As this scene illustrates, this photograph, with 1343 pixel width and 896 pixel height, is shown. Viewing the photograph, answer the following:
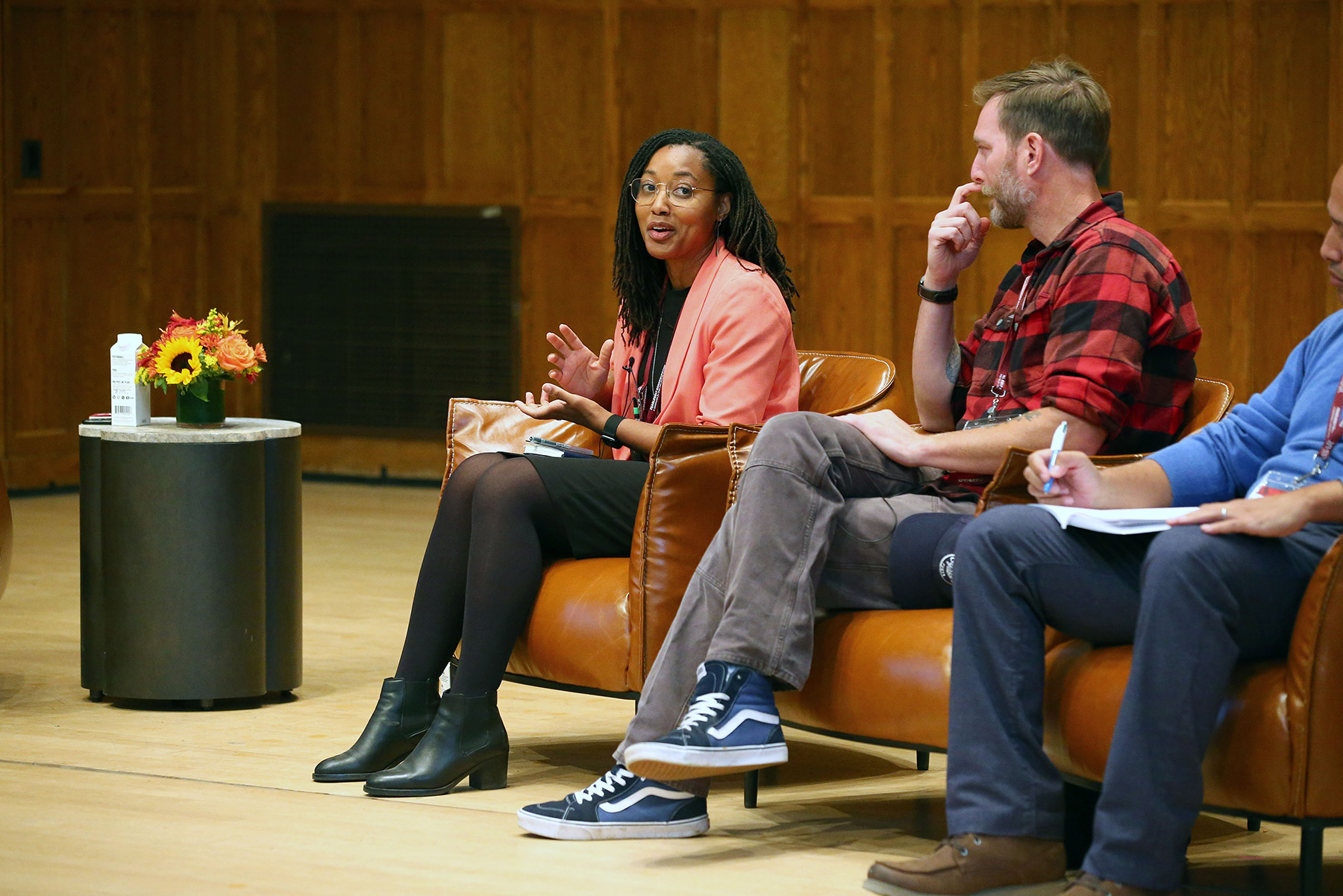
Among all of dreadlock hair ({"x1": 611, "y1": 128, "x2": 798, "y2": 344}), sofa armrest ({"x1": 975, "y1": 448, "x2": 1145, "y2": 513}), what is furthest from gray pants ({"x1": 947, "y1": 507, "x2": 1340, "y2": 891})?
dreadlock hair ({"x1": 611, "y1": 128, "x2": 798, "y2": 344})

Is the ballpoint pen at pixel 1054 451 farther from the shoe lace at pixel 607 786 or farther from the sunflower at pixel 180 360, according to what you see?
the sunflower at pixel 180 360

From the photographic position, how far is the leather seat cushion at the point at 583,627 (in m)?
3.06

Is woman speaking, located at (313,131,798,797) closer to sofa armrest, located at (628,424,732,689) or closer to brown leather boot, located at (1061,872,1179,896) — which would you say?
sofa armrest, located at (628,424,732,689)

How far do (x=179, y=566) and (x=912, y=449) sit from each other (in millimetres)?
1720

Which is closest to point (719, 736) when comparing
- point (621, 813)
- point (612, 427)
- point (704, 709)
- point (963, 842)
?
point (704, 709)

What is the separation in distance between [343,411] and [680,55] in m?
2.15

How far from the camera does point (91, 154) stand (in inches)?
290

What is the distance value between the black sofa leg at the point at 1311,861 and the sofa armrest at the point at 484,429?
1694mm

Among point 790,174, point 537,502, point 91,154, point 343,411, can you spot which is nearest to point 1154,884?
point 537,502

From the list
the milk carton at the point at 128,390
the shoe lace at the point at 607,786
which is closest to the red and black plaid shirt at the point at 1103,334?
the shoe lace at the point at 607,786

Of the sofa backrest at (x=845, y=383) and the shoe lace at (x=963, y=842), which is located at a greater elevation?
the sofa backrest at (x=845, y=383)

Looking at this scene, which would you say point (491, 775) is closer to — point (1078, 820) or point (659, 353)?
point (659, 353)

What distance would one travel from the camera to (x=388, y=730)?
3.14 meters

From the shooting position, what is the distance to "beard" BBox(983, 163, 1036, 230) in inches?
116
